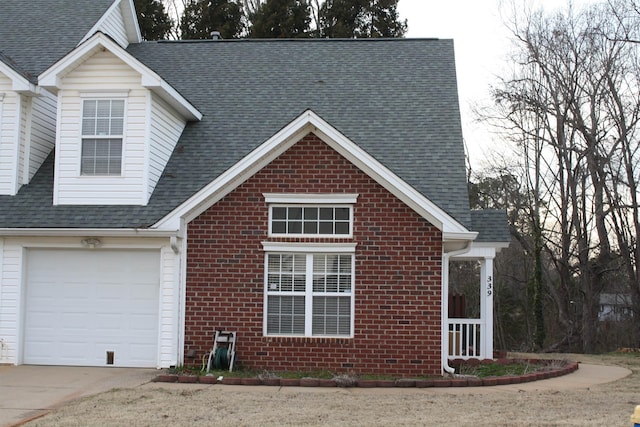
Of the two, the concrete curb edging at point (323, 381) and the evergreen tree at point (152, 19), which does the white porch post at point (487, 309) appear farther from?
the evergreen tree at point (152, 19)

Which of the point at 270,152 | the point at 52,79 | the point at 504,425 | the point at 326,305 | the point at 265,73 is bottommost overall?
the point at 504,425

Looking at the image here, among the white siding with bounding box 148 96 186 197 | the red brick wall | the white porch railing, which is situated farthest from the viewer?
the white porch railing

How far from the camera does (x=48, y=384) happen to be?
12070mm

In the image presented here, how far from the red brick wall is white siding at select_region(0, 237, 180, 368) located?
14.7 inches

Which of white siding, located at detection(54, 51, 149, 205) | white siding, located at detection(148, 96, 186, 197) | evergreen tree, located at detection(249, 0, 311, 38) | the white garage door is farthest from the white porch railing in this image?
evergreen tree, located at detection(249, 0, 311, 38)

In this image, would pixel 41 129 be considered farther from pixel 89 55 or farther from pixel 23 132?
pixel 89 55

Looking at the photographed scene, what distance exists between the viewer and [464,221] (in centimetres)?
1359

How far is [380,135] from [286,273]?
411 cm

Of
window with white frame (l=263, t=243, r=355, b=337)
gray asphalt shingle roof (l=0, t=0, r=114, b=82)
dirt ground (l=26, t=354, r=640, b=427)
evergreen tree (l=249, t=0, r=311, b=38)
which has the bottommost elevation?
dirt ground (l=26, t=354, r=640, b=427)

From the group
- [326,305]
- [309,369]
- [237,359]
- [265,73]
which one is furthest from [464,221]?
[265,73]

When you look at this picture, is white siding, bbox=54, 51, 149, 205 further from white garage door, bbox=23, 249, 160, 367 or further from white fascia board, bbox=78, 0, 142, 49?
white fascia board, bbox=78, 0, 142, 49

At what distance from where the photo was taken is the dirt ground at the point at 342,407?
8.99 metres

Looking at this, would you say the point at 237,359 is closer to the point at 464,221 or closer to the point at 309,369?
the point at 309,369

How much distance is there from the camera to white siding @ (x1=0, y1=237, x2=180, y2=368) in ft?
45.6
